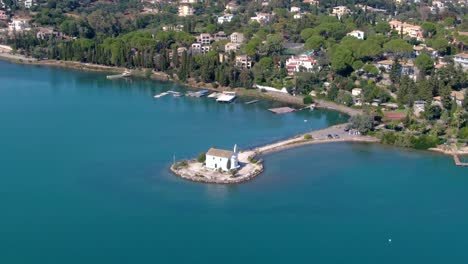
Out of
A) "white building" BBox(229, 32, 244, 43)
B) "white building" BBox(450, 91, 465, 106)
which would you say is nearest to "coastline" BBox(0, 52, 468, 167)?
"white building" BBox(450, 91, 465, 106)

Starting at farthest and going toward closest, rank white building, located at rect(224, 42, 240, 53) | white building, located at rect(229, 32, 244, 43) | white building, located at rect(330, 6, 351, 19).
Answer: white building, located at rect(330, 6, 351, 19), white building, located at rect(229, 32, 244, 43), white building, located at rect(224, 42, 240, 53)

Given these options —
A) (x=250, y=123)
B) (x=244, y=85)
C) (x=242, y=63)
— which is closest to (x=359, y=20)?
(x=242, y=63)

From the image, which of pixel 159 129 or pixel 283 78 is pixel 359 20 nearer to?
pixel 283 78

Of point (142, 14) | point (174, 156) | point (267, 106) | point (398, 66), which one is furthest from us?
point (142, 14)

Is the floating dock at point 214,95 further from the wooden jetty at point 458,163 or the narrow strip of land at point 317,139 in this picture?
the wooden jetty at point 458,163

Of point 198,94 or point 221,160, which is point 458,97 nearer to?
point 198,94

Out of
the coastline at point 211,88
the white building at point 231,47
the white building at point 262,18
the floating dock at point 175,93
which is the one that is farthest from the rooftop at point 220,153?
the white building at point 262,18

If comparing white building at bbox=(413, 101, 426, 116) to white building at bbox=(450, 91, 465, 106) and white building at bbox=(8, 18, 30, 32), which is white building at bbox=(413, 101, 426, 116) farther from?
white building at bbox=(8, 18, 30, 32)
